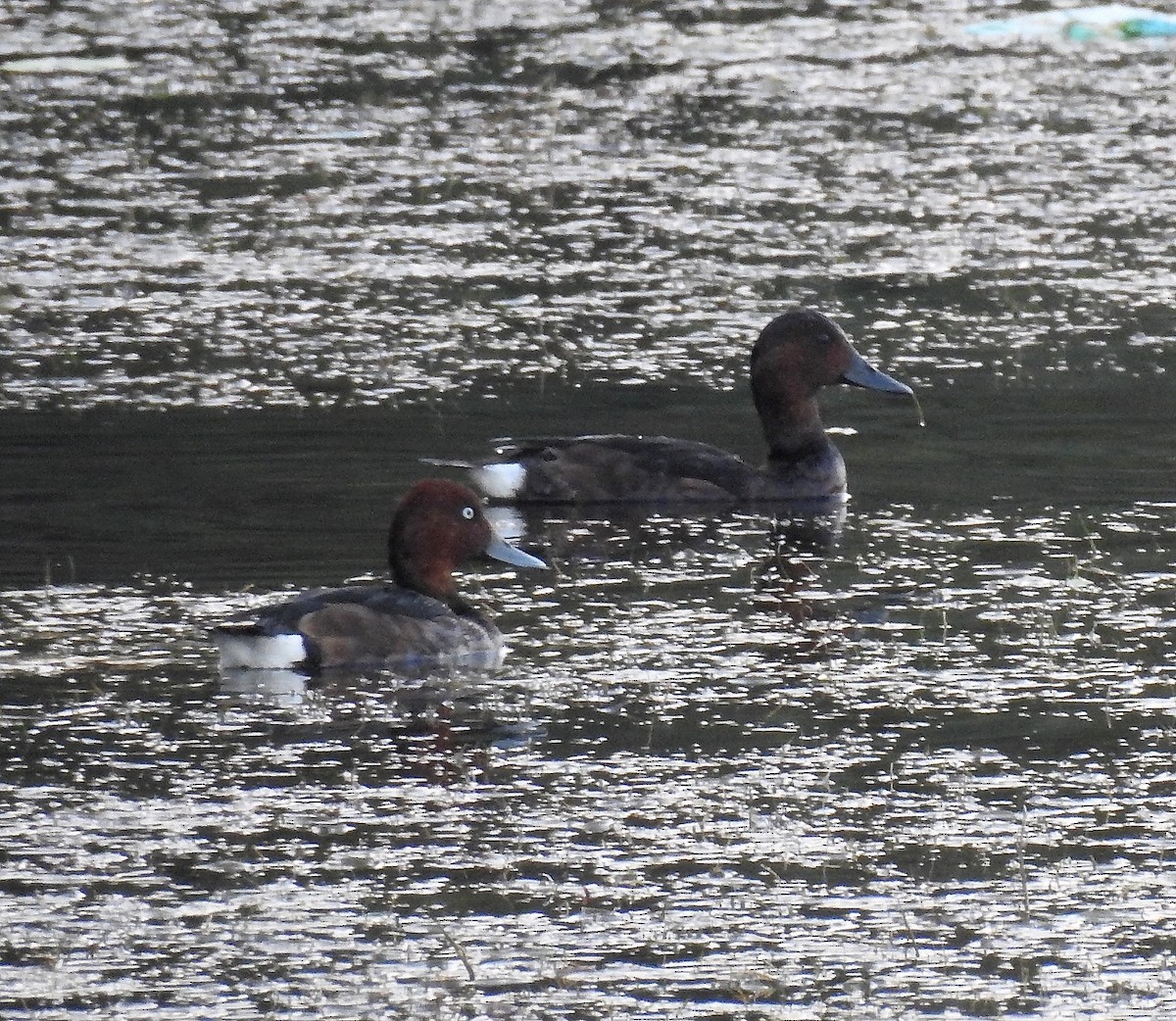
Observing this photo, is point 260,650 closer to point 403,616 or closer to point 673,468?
point 403,616

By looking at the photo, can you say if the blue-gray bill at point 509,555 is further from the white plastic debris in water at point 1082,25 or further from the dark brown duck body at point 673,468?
the white plastic debris in water at point 1082,25

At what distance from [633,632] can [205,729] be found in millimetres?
1859

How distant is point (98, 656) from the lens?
31.5ft

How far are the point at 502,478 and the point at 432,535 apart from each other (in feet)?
7.14

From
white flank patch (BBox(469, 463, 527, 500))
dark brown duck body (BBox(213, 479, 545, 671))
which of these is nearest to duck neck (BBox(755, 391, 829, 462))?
white flank patch (BBox(469, 463, 527, 500))

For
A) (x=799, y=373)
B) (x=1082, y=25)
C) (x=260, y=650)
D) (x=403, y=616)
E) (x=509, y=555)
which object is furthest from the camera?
(x=1082, y=25)

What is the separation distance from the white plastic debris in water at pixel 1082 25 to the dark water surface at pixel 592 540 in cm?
91

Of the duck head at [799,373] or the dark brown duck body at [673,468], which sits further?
the duck head at [799,373]

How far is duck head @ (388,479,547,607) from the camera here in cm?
1015

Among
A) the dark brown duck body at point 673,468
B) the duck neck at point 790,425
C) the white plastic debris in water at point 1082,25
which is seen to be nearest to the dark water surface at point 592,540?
the dark brown duck body at point 673,468

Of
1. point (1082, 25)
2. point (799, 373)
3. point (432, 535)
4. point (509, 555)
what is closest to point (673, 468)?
point (799, 373)

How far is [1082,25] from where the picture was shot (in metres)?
24.2

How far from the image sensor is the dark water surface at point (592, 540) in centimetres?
722

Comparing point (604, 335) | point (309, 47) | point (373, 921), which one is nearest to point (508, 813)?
point (373, 921)
